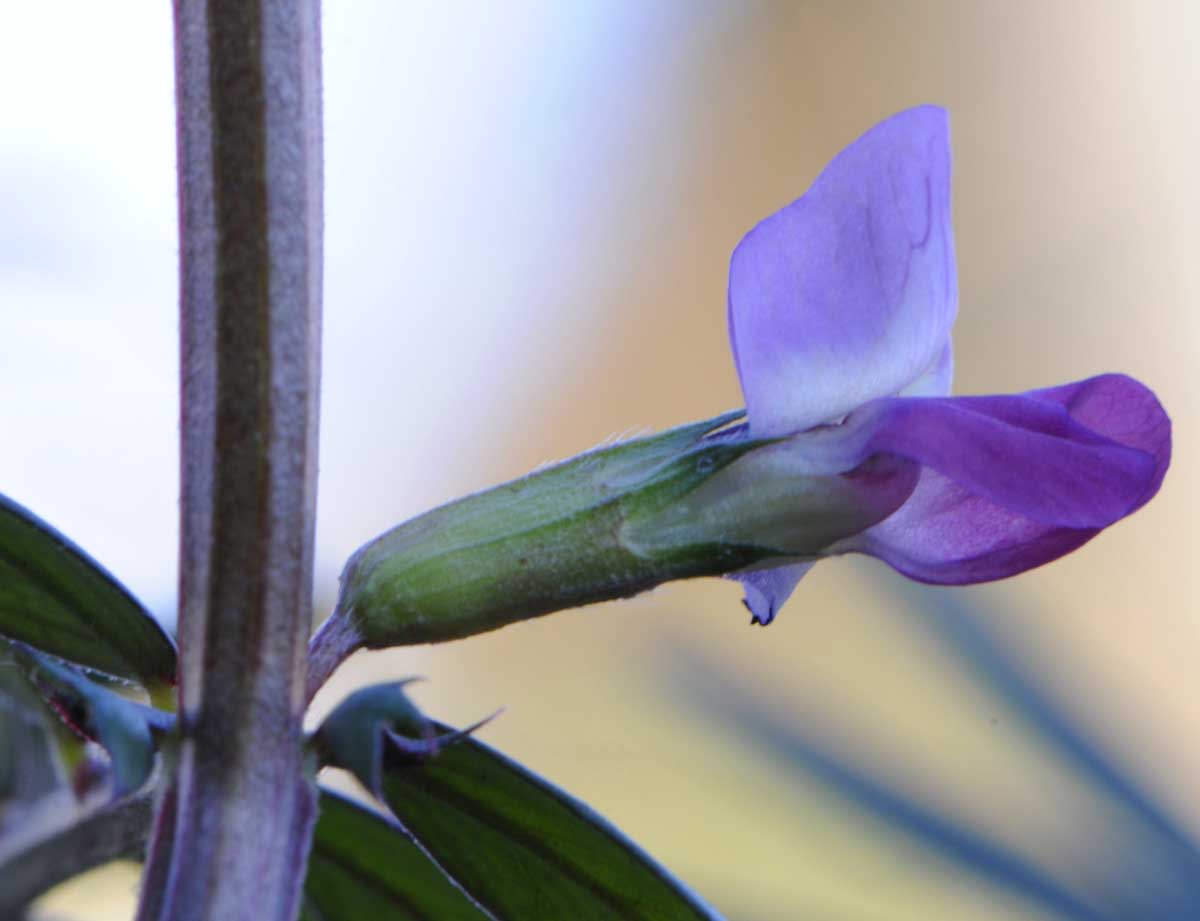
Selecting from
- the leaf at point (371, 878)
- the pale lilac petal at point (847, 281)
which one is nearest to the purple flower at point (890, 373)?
the pale lilac petal at point (847, 281)

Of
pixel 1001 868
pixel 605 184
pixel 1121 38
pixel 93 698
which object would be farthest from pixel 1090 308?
pixel 93 698

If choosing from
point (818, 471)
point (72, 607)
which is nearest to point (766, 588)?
point (818, 471)

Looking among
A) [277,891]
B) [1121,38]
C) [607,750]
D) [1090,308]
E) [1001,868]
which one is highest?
[1121,38]

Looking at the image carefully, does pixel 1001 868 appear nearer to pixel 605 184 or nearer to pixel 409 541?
pixel 409 541

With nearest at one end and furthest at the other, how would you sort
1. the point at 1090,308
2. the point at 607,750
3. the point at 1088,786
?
1. the point at 1088,786
2. the point at 1090,308
3. the point at 607,750

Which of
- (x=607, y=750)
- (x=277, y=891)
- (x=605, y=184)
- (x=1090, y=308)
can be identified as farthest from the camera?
(x=605, y=184)

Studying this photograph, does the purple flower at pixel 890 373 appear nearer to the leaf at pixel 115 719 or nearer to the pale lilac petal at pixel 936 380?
the pale lilac petal at pixel 936 380

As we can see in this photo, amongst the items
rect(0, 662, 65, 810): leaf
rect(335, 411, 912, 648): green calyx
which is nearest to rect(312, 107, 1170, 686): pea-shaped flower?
rect(335, 411, 912, 648): green calyx
